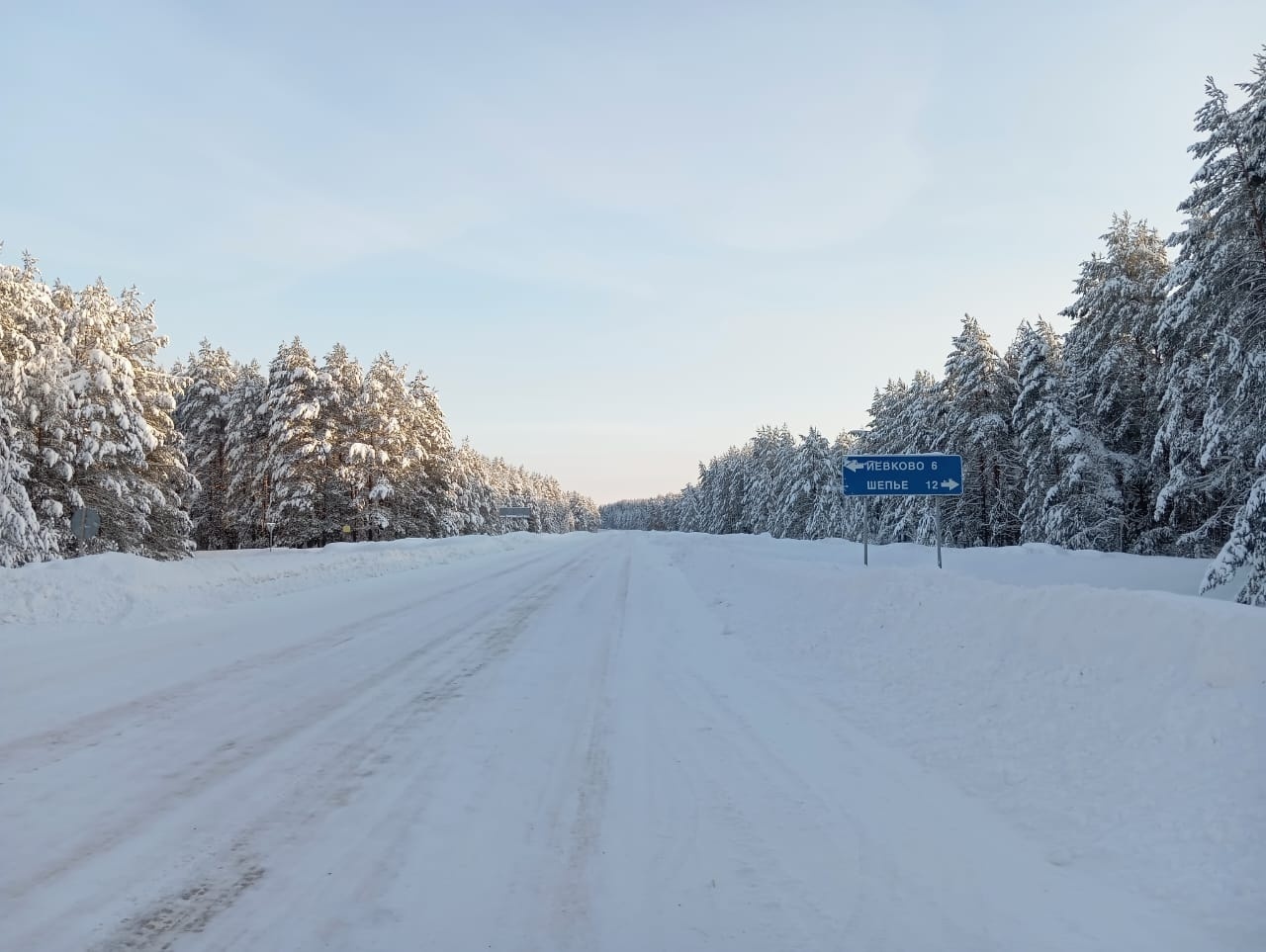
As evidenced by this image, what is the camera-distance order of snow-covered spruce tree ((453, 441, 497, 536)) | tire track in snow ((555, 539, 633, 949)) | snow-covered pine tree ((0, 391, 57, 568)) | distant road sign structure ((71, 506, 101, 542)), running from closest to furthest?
tire track in snow ((555, 539, 633, 949)), distant road sign structure ((71, 506, 101, 542)), snow-covered pine tree ((0, 391, 57, 568)), snow-covered spruce tree ((453, 441, 497, 536))

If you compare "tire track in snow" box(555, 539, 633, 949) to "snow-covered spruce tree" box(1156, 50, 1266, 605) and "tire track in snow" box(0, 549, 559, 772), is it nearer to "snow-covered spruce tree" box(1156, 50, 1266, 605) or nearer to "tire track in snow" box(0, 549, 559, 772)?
"tire track in snow" box(0, 549, 559, 772)

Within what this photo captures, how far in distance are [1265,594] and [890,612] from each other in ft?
24.8

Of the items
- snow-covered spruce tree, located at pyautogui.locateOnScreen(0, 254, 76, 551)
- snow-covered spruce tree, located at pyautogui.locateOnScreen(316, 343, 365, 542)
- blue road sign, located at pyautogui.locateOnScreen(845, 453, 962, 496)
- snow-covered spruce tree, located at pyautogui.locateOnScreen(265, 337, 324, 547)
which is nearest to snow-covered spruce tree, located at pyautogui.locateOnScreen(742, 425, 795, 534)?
snow-covered spruce tree, located at pyautogui.locateOnScreen(316, 343, 365, 542)

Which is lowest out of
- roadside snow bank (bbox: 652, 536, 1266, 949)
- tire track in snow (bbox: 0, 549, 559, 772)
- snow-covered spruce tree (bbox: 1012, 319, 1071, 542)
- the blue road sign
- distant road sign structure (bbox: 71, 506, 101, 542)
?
tire track in snow (bbox: 0, 549, 559, 772)

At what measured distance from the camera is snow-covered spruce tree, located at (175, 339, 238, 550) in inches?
1660

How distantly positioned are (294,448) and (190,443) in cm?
Answer: 984

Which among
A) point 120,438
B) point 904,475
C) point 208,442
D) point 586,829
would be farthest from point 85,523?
point 208,442

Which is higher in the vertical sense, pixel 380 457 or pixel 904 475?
pixel 380 457

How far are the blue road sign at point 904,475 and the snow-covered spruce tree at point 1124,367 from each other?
16.1 meters

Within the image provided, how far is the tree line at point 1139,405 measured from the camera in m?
16.6

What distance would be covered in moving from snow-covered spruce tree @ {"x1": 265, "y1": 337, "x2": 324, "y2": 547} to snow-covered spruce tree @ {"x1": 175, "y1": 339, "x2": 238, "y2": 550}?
5.51 m

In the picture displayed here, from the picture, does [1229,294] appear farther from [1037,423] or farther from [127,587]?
[127,587]

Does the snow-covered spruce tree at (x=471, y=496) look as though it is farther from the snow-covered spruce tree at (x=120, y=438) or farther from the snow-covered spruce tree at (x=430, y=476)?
the snow-covered spruce tree at (x=120, y=438)

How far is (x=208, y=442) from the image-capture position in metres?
42.4
